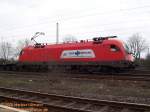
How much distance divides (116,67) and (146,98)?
11967 millimetres

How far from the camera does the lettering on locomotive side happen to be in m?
24.8

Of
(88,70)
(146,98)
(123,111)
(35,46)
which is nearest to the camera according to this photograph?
(123,111)

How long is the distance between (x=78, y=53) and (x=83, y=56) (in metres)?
0.64

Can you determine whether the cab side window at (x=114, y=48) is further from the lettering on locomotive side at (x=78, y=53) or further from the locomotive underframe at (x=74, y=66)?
the lettering on locomotive side at (x=78, y=53)

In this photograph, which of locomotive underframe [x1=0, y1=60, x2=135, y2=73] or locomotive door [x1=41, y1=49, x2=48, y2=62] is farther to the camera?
locomotive door [x1=41, y1=49, x2=48, y2=62]

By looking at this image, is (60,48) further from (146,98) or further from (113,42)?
(146,98)

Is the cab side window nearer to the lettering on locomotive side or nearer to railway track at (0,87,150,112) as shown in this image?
the lettering on locomotive side

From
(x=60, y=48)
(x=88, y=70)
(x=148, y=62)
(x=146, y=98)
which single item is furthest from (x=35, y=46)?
(x=146, y=98)

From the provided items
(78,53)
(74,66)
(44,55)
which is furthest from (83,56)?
(44,55)

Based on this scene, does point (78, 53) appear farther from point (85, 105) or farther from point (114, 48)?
point (85, 105)

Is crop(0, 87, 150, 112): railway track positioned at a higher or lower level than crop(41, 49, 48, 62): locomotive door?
lower

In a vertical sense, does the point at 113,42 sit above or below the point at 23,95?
above

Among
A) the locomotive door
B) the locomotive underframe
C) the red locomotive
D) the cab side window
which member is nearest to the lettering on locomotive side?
the red locomotive

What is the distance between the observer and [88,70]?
82.2ft
